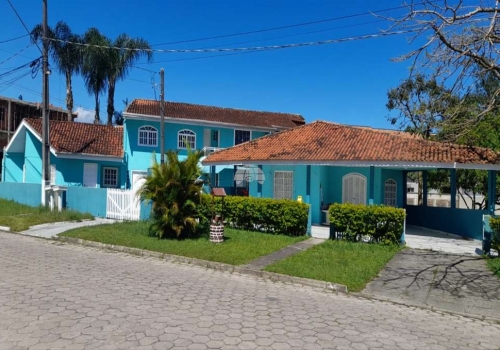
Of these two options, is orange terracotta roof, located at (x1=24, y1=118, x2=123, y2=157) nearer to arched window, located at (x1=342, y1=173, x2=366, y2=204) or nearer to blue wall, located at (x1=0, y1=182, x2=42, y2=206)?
blue wall, located at (x1=0, y1=182, x2=42, y2=206)

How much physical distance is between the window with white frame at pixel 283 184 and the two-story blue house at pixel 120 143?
624cm

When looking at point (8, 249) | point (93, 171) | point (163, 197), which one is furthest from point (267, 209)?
point (93, 171)

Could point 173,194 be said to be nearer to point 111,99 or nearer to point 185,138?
point 185,138

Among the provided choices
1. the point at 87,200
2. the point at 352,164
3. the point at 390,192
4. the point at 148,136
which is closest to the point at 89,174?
the point at 148,136

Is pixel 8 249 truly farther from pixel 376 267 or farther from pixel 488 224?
pixel 488 224

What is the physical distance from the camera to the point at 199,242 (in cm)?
1219

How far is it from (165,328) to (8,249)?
768cm

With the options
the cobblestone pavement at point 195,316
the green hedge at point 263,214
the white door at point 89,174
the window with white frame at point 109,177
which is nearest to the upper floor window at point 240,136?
the window with white frame at point 109,177

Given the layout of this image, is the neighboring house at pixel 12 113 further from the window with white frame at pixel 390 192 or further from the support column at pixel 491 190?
the support column at pixel 491 190

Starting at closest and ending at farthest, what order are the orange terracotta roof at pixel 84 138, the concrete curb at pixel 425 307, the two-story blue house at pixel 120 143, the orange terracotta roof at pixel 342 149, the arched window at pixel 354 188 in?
the concrete curb at pixel 425 307 → the orange terracotta roof at pixel 342 149 → the arched window at pixel 354 188 → the orange terracotta roof at pixel 84 138 → the two-story blue house at pixel 120 143

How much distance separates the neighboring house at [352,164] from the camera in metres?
14.8

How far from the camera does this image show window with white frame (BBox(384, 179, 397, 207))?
19312mm

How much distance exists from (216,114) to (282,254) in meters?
20.3

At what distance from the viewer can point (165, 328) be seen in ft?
17.4
